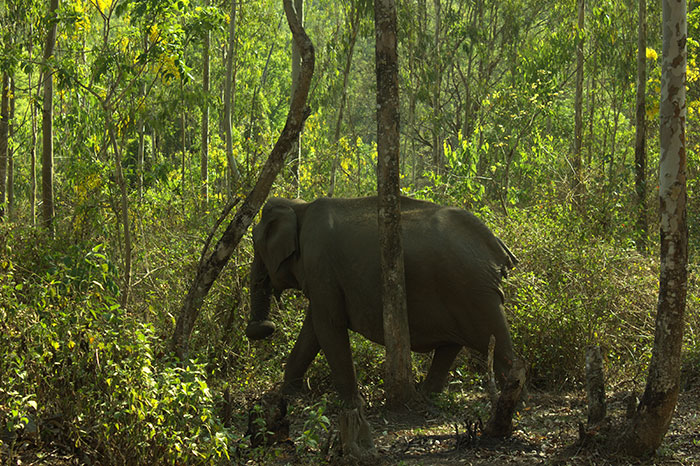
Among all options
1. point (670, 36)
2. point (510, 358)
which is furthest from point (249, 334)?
point (670, 36)

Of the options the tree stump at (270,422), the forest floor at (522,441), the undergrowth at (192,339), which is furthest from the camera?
the tree stump at (270,422)

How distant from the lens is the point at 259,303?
8.72 m

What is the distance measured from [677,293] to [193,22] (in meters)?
6.89

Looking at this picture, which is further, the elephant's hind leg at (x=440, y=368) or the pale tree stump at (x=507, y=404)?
the elephant's hind leg at (x=440, y=368)

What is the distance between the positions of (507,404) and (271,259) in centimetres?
312

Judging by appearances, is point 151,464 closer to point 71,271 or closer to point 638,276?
point 71,271

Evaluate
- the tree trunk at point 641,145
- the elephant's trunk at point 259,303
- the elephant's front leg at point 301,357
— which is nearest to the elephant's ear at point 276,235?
the elephant's trunk at point 259,303

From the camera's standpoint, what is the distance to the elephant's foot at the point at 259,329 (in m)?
8.59

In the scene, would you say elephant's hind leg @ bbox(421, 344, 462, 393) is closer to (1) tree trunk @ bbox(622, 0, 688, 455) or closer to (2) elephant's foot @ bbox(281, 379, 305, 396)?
(2) elephant's foot @ bbox(281, 379, 305, 396)

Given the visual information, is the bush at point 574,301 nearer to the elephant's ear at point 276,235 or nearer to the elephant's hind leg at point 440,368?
the elephant's hind leg at point 440,368

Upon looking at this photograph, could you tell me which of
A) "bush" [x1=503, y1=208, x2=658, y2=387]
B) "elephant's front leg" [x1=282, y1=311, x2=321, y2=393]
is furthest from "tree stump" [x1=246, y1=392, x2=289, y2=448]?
"bush" [x1=503, y1=208, x2=658, y2=387]

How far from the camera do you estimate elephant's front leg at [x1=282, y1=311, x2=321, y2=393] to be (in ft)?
27.1

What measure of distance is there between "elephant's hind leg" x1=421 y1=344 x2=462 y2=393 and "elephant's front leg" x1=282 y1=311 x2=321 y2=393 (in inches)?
44.6

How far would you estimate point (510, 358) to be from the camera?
24.3ft
